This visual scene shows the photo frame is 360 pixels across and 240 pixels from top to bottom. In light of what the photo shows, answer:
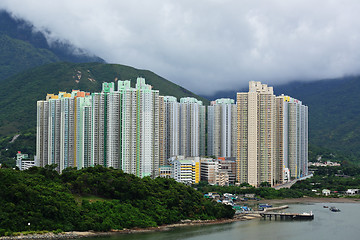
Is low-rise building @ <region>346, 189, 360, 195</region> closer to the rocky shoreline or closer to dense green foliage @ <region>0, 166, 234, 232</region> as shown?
the rocky shoreline

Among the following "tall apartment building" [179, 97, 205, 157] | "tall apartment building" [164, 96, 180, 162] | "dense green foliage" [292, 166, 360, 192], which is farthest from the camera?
"tall apartment building" [179, 97, 205, 157]

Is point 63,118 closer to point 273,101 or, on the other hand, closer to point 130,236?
point 273,101

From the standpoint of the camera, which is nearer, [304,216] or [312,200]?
[304,216]

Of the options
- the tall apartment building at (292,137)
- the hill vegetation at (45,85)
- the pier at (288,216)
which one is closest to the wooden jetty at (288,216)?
the pier at (288,216)

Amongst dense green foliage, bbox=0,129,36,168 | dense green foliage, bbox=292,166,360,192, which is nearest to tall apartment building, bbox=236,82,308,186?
dense green foliage, bbox=292,166,360,192

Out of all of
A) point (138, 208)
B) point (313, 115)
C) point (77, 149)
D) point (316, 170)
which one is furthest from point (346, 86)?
point (138, 208)

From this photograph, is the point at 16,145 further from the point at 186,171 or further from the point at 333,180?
the point at 333,180

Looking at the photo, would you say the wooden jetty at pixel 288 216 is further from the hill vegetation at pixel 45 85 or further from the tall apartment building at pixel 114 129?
the hill vegetation at pixel 45 85

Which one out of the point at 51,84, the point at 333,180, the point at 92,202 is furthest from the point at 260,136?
the point at 51,84
